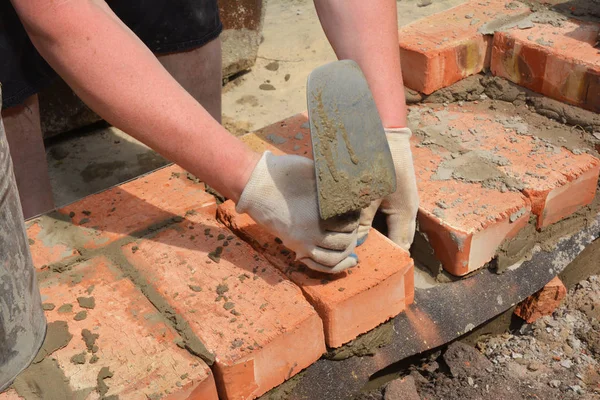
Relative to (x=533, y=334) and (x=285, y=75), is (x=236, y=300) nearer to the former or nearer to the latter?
(x=533, y=334)

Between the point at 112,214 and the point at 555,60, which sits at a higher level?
the point at 555,60

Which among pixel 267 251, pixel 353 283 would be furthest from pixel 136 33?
pixel 353 283

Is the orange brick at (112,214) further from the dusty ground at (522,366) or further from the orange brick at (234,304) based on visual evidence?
the dusty ground at (522,366)

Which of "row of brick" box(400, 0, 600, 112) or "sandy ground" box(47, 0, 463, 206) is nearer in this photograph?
"row of brick" box(400, 0, 600, 112)

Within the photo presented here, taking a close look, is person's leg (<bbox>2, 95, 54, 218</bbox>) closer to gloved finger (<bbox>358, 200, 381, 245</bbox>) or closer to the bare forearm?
the bare forearm

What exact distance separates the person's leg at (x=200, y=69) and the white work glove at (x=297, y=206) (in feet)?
3.41

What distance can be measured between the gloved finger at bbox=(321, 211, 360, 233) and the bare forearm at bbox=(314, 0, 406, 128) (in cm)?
50

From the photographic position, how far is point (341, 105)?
1800 millimetres

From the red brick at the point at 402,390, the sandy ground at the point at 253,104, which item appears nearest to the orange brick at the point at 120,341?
the red brick at the point at 402,390

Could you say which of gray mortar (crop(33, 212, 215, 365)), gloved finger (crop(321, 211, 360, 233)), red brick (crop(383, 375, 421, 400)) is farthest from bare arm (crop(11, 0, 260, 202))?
red brick (crop(383, 375, 421, 400))

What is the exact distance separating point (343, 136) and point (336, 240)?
0.30m

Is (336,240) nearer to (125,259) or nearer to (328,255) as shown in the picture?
(328,255)

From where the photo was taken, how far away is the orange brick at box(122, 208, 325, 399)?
1901 mm

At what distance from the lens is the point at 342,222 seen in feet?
6.33
